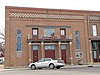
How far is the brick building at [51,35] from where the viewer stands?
38.8 metres

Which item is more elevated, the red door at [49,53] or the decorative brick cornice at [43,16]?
the decorative brick cornice at [43,16]

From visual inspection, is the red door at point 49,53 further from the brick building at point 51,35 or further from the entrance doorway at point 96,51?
the entrance doorway at point 96,51

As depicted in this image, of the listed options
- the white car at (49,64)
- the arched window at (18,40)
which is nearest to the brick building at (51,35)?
the arched window at (18,40)

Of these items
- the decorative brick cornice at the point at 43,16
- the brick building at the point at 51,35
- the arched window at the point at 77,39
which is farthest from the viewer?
the arched window at the point at 77,39

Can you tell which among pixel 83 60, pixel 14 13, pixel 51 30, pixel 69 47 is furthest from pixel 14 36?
pixel 83 60

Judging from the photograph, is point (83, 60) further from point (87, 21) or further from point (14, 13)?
point (14, 13)

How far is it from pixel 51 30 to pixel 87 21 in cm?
704

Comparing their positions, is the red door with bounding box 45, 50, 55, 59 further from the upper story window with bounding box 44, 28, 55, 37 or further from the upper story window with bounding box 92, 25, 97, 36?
the upper story window with bounding box 92, 25, 97, 36

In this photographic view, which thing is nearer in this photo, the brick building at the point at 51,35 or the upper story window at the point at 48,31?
the brick building at the point at 51,35

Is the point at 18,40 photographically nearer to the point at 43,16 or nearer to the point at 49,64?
the point at 43,16

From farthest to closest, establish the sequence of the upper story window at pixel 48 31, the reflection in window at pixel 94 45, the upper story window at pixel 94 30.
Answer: the reflection in window at pixel 94 45, the upper story window at pixel 94 30, the upper story window at pixel 48 31

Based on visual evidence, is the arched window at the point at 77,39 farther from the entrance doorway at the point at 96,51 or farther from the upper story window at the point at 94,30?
the entrance doorway at the point at 96,51

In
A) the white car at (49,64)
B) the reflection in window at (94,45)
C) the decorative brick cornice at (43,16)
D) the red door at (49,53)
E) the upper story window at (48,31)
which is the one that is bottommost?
the white car at (49,64)

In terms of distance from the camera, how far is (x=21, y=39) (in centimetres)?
3928
